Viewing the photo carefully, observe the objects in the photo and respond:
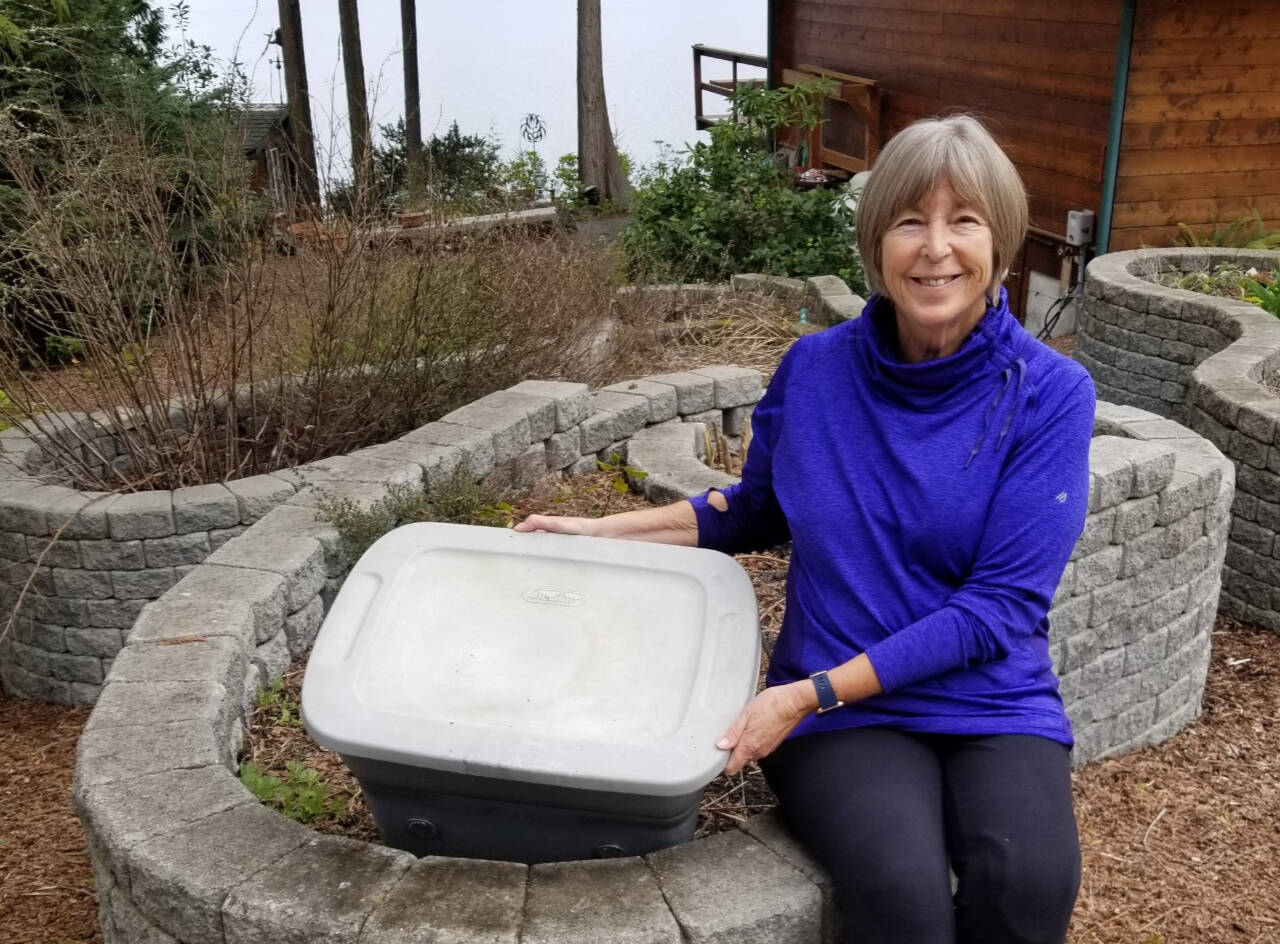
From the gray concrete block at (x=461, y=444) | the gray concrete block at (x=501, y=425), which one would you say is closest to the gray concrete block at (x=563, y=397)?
the gray concrete block at (x=501, y=425)

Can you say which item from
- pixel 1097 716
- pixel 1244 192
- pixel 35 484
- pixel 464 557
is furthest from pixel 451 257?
pixel 1244 192

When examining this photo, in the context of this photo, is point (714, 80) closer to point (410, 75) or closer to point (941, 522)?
point (410, 75)

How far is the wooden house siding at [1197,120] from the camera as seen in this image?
29.8ft

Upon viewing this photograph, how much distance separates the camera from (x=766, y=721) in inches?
81.5

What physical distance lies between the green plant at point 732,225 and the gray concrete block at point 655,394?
2850 mm

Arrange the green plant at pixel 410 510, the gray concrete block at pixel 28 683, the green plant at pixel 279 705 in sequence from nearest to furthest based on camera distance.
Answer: the green plant at pixel 279 705, the green plant at pixel 410 510, the gray concrete block at pixel 28 683

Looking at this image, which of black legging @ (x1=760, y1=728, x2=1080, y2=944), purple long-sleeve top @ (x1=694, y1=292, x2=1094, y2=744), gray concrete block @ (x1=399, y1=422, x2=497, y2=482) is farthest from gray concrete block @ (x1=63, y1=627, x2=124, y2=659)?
black legging @ (x1=760, y1=728, x2=1080, y2=944)

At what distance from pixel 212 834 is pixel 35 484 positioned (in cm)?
324

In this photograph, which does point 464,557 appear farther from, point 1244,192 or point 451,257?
point 1244,192

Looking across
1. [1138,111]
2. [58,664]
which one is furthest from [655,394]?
[1138,111]

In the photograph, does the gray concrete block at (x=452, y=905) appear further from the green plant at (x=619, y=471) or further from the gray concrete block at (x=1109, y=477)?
the green plant at (x=619, y=471)

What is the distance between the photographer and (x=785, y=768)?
2.22 m

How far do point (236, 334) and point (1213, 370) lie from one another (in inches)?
170

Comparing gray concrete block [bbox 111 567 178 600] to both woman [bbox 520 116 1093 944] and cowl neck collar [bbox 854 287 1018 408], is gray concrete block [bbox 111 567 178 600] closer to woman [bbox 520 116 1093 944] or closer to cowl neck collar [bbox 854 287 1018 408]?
woman [bbox 520 116 1093 944]
